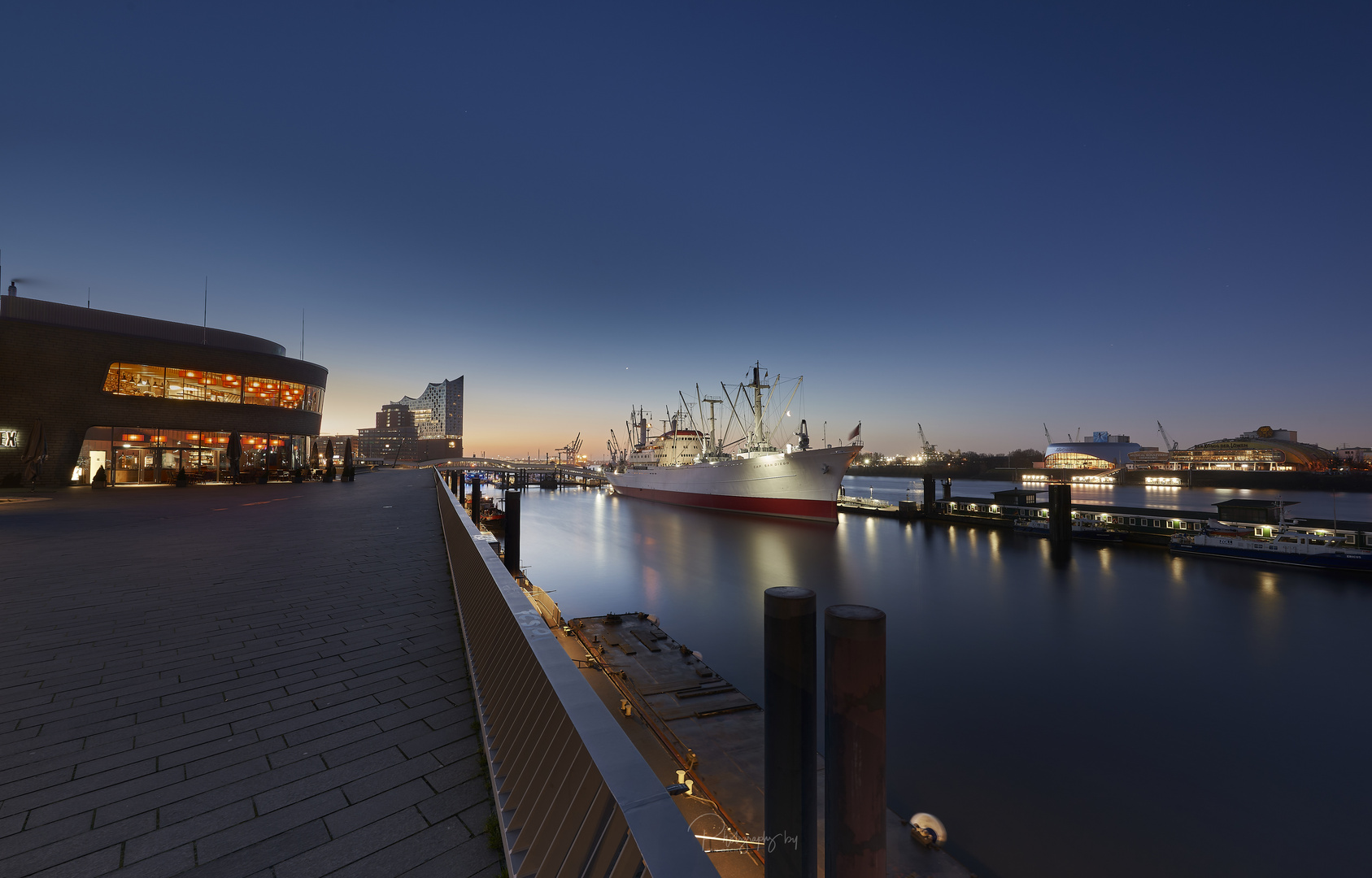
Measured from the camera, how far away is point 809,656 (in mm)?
3332

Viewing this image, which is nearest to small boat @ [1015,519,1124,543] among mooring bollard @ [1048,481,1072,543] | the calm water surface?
mooring bollard @ [1048,481,1072,543]

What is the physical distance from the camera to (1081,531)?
132 ft

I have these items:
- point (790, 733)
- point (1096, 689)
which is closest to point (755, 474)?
point (1096, 689)

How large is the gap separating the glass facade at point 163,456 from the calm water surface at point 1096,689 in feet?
63.9

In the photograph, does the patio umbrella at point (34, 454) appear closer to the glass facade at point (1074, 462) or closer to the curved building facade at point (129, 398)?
the curved building facade at point (129, 398)

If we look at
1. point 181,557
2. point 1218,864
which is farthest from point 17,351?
point 1218,864

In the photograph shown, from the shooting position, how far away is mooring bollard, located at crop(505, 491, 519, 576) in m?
19.5

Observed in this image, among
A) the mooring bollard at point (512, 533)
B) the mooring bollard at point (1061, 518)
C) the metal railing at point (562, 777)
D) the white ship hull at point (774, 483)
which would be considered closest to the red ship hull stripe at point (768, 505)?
the white ship hull at point (774, 483)

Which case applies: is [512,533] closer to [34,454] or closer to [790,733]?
[790,733]

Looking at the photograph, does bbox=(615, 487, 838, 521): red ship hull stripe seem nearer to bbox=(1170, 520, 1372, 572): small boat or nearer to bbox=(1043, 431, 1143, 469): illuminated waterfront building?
bbox=(1170, 520, 1372, 572): small boat

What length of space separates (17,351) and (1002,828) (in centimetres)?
4221

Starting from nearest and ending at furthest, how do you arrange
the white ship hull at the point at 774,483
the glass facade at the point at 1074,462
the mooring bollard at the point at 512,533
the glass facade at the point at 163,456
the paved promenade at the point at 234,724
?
the paved promenade at the point at 234,724 < the mooring bollard at the point at 512,533 < the glass facade at the point at 163,456 < the white ship hull at the point at 774,483 < the glass facade at the point at 1074,462

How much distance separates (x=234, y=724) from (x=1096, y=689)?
20.8m

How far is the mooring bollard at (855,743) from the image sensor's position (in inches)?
116
